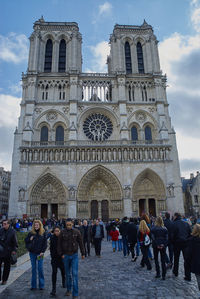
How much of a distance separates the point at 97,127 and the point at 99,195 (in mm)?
8125

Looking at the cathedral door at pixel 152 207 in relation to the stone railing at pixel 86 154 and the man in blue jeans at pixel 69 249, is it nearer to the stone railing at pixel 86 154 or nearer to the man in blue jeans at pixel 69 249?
the stone railing at pixel 86 154

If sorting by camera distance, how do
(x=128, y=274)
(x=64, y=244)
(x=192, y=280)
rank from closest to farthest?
(x=64, y=244) < (x=192, y=280) < (x=128, y=274)

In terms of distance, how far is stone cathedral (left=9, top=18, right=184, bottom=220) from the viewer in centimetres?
2286

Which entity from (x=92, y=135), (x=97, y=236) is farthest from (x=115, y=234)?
(x=92, y=135)

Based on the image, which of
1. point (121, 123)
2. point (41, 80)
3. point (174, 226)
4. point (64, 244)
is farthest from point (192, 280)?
point (41, 80)

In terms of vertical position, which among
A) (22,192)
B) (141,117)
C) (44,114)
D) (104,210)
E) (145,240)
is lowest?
(145,240)

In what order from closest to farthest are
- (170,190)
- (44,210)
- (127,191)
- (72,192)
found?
(72,192) → (127,191) → (170,190) → (44,210)

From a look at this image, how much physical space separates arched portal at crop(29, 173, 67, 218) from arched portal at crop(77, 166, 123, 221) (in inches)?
76.2

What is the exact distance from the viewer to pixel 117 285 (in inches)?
201

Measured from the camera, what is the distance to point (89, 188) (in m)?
23.8

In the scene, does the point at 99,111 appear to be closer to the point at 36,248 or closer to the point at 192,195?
the point at 192,195

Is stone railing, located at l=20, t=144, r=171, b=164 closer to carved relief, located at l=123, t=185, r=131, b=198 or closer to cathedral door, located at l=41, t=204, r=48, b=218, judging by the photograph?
carved relief, located at l=123, t=185, r=131, b=198

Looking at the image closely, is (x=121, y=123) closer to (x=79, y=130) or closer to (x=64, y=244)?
(x=79, y=130)

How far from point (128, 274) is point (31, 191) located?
1844 centimetres
